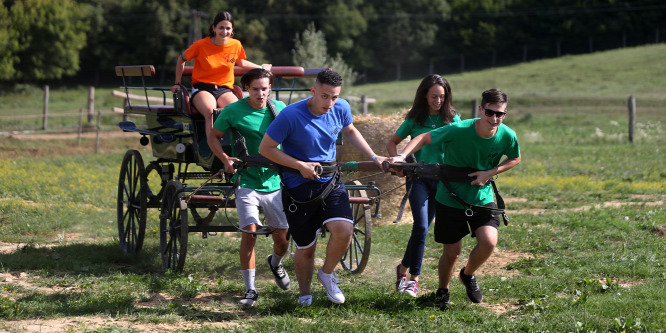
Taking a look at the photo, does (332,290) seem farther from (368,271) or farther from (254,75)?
(368,271)

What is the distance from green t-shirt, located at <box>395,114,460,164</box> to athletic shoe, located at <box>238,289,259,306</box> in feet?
6.32

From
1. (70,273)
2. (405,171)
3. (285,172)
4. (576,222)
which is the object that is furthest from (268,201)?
(576,222)

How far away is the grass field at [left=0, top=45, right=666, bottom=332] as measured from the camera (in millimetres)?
5805

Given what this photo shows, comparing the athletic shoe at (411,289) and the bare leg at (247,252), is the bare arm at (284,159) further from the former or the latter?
the athletic shoe at (411,289)

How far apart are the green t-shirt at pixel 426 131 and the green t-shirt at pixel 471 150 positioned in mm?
739

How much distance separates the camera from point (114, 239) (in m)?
9.74

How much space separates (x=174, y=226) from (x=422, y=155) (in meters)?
2.56

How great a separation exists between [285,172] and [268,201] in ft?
2.19

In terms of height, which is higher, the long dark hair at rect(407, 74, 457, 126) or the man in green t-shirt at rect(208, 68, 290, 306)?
the long dark hair at rect(407, 74, 457, 126)

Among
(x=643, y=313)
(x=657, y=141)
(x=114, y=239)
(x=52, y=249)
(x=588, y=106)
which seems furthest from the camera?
(x=588, y=106)

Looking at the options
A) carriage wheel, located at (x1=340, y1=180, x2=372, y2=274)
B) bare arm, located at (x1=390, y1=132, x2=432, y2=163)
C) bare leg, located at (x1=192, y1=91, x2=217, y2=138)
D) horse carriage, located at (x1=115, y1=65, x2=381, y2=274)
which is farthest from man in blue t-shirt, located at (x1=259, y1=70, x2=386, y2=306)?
bare leg, located at (x1=192, y1=91, x2=217, y2=138)

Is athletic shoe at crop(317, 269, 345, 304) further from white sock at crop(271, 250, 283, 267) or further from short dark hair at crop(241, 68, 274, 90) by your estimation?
short dark hair at crop(241, 68, 274, 90)

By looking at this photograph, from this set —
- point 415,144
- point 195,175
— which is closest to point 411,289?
point 415,144

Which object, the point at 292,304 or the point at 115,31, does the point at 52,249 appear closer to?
the point at 292,304
